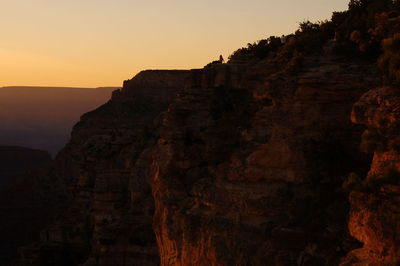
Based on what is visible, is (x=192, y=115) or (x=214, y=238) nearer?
(x=214, y=238)

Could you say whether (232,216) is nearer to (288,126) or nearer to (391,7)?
(288,126)

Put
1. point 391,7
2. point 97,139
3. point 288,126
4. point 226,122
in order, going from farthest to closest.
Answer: point 97,139 → point 226,122 → point 391,7 → point 288,126

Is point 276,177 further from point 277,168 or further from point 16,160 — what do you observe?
point 16,160

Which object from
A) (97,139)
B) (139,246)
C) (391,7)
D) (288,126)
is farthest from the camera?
(97,139)

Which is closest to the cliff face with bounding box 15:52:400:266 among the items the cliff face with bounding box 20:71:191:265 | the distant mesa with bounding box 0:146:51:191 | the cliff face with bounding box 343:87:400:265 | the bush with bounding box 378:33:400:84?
the cliff face with bounding box 343:87:400:265

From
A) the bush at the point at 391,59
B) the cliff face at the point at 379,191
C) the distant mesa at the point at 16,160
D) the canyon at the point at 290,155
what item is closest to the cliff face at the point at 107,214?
the canyon at the point at 290,155

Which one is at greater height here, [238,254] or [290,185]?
[290,185]

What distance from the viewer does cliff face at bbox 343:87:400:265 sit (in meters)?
8.34

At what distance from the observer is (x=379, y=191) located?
28.3 feet

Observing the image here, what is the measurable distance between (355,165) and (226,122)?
4.09m

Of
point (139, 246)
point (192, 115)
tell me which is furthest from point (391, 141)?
point (139, 246)

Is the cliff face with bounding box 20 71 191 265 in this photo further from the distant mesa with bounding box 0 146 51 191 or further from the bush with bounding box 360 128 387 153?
the distant mesa with bounding box 0 146 51 191

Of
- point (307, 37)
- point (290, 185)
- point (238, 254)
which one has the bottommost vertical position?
point (238, 254)

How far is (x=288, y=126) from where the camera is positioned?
1298 cm
